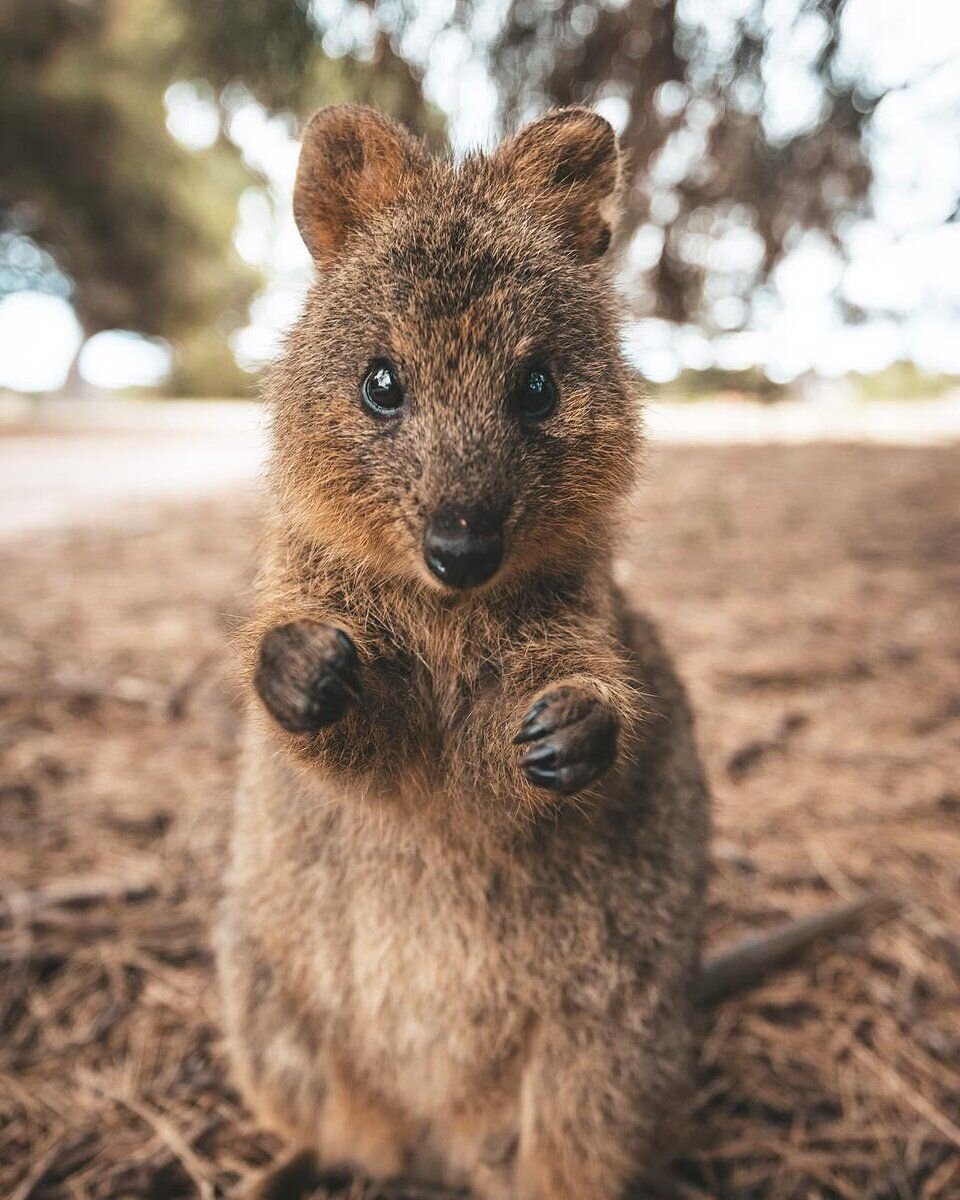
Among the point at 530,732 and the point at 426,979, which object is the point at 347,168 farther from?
the point at 426,979

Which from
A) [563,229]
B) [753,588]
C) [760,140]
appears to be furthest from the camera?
[753,588]

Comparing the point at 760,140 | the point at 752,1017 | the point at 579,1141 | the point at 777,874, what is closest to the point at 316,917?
the point at 579,1141

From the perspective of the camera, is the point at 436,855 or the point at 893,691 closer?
the point at 436,855

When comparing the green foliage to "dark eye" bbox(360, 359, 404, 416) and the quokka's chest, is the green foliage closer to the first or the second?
"dark eye" bbox(360, 359, 404, 416)

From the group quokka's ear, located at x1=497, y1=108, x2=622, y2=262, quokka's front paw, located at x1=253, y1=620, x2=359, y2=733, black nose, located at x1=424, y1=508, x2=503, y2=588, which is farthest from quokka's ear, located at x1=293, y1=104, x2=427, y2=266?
quokka's front paw, located at x1=253, y1=620, x2=359, y2=733

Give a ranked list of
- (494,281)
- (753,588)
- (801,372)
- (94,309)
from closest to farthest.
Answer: (494,281), (801,372), (753,588), (94,309)

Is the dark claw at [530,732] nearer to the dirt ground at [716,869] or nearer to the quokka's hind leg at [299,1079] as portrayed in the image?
the dirt ground at [716,869]

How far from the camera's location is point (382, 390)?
2.09 m

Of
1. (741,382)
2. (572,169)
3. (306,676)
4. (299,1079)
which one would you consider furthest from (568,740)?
(741,382)

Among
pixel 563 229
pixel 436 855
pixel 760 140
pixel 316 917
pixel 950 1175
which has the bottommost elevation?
pixel 950 1175

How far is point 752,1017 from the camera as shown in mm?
2969

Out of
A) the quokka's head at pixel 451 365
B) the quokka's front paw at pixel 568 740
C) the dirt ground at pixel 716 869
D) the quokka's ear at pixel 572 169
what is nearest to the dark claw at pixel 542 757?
the quokka's front paw at pixel 568 740

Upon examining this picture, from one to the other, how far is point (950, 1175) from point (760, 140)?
5219 mm

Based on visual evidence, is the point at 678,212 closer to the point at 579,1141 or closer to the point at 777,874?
the point at 777,874
